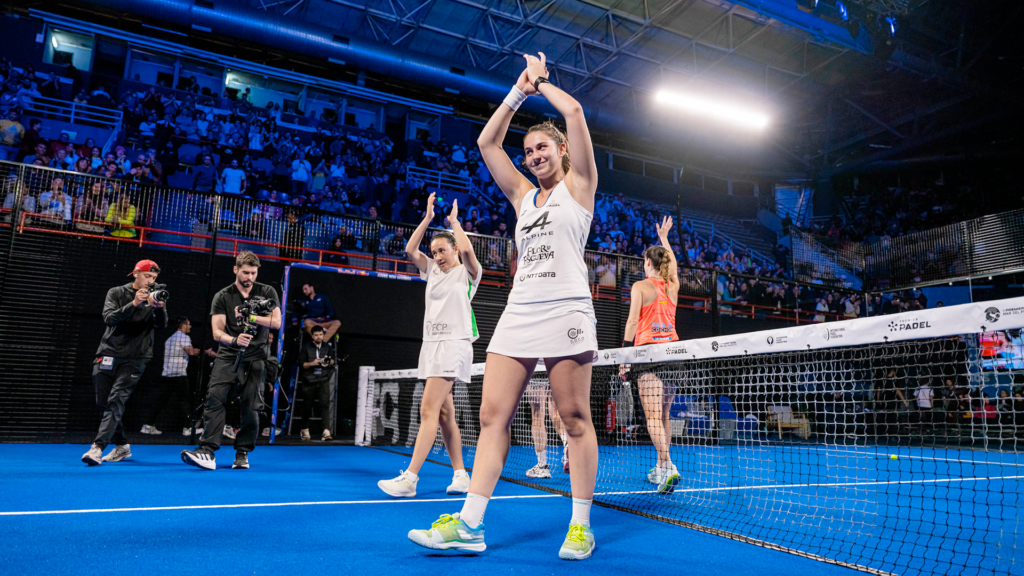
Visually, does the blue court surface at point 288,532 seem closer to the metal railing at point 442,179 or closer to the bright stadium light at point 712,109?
the metal railing at point 442,179

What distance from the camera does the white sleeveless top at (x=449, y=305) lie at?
15.1 ft

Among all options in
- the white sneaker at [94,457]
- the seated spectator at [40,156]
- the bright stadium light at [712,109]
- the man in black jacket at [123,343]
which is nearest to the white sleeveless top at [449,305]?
the man in black jacket at [123,343]

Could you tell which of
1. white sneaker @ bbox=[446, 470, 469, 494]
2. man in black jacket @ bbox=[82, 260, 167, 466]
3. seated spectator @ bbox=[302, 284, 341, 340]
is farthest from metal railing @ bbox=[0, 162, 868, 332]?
white sneaker @ bbox=[446, 470, 469, 494]

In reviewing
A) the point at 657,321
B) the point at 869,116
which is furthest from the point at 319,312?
the point at 869,116

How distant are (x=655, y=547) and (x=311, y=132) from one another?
63.4 feet

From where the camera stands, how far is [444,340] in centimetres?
454

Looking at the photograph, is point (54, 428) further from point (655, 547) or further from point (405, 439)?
point (655, 547)

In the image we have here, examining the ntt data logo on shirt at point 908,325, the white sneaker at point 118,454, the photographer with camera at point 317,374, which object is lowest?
the white sneaker at point 118,454

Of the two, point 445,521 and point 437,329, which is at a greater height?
point 437,329

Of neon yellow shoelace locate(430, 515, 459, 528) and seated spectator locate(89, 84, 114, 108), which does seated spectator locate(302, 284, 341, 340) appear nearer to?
neon yellow shoelace locate(430, 515, 459, 528)

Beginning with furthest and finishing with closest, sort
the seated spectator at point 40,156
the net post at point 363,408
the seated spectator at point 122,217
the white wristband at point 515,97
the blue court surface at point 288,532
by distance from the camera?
the seated spectator at point 40,156 < the seated spectator at point 122,217 < the net post at point 363,408 < the white wristband at point 515,97 < the blue court surface at point 288,532

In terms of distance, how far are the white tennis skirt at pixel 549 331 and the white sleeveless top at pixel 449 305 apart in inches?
71.3

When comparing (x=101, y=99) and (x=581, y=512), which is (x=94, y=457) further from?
(x=101, y=99)

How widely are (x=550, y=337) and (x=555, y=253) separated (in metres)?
0.39
